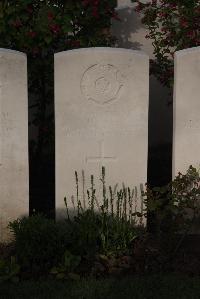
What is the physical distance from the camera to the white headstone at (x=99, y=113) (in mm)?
4820

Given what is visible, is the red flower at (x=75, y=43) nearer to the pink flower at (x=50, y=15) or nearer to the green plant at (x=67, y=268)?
the pink flower at (x=50, y=15)

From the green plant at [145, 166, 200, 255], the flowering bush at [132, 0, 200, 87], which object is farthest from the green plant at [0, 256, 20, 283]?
the flowering bush at [132, 0, 200, 87]

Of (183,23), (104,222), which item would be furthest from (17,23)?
(104,222)

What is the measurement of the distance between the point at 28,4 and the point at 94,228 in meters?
2.93

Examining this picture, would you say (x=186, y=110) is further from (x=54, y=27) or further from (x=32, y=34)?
(x=32, y=34)

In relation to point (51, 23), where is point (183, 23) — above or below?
above

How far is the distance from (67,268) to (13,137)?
1349mm

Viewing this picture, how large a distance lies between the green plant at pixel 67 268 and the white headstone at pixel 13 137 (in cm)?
96

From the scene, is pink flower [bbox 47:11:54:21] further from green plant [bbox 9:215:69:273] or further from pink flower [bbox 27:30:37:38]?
green plant [bbox 9:215:69:273]

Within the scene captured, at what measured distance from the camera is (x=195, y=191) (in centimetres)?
452

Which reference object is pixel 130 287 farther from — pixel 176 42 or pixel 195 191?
pixel 176 42

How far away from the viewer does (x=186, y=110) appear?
4938mm

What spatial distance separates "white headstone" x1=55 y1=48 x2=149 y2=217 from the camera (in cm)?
482

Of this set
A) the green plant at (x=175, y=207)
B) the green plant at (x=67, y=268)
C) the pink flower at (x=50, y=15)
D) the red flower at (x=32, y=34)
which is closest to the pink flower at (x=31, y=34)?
the red flower at (x=32, y=34)
